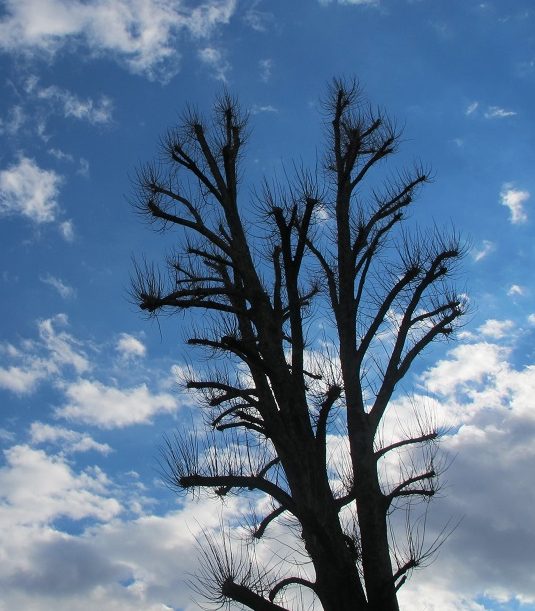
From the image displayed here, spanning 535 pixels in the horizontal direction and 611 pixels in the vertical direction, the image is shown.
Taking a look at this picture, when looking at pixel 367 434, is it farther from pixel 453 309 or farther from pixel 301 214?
A: pixel 301 214

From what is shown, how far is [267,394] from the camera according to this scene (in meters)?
7.04

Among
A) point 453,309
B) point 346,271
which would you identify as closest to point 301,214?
point 346,271

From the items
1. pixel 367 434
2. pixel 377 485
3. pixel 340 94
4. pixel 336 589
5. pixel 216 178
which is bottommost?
pixel 336 589

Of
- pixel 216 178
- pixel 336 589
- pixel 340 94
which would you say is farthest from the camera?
pixel 340 94

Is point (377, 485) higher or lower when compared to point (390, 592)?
higher

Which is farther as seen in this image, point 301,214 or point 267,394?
point 301,214

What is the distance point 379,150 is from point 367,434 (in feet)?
13.4

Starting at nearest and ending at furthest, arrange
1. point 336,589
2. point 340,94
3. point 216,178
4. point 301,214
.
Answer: point 336,589 → point 301,214 → point 216,178 → point 340,94

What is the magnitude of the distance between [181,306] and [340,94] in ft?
13.2

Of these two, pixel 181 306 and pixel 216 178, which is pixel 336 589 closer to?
pixel 181 306

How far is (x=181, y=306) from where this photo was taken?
7.21m

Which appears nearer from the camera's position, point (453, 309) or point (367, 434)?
point (367, 434)

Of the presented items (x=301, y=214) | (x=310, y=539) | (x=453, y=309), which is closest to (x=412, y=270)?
(x=453, y=309)

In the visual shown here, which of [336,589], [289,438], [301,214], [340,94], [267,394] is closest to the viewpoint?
[336,589]
